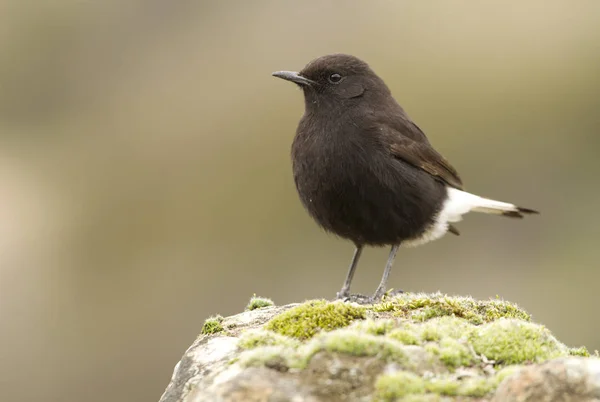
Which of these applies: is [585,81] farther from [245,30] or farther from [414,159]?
[414,159]

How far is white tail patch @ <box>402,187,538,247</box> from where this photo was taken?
38.6 ft

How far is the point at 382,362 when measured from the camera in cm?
640

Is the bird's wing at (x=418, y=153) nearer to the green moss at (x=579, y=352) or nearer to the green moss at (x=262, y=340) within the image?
the green moss at (x=579, y=352)

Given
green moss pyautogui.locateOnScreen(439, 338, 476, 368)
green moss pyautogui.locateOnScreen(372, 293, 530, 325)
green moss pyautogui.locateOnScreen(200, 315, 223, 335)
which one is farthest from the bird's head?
green moss pyautogui.locateOnScreen(439, 338, 476, 368)

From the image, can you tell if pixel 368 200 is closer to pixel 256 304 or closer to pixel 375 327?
pixel 256 304

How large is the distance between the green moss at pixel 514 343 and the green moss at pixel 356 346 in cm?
97

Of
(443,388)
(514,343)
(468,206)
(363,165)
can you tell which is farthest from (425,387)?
(468,206)

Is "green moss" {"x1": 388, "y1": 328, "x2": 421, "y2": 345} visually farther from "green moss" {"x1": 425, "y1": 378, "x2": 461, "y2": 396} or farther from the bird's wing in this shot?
the bird's wing

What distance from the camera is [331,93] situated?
11602 mm

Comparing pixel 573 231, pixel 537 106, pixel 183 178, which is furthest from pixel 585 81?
pixel 183 178

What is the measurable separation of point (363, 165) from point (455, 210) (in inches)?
93.4

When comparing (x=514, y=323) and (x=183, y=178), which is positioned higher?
(x=514, y=323)

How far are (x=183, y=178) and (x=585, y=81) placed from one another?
2211 cm

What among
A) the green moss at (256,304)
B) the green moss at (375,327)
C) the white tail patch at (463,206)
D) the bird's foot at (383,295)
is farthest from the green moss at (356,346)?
the white tail patch at (463,206)
